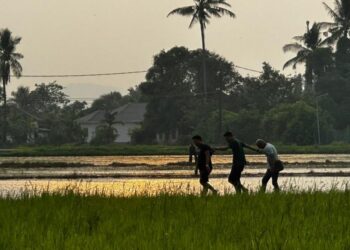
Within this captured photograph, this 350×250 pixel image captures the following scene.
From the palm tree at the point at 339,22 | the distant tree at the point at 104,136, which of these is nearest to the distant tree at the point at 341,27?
the palm tree at the point at 339,22

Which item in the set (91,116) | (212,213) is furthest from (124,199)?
(91,116)

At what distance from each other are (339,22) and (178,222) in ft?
209

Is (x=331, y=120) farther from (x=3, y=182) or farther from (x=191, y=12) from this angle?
(x=3, y=182)

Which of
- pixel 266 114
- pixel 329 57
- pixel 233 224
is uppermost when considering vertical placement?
pixel 329 57

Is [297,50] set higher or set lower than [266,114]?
higher

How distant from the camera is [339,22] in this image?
6875 centimetres

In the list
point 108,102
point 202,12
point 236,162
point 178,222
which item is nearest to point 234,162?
point 236,162

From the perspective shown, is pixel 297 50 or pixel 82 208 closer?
pixel 82 208

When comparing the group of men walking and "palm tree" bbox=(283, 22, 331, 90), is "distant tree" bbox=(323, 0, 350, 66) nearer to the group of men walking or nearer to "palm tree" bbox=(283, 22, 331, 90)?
"palm tree" bbox=(283, 22, 331, 90)

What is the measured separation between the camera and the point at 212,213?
31.8ft

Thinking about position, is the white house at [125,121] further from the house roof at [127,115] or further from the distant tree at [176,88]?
the distant tree at [176,88]

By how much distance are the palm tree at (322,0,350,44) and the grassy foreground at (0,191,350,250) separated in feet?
194

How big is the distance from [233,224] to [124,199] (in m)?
3.44

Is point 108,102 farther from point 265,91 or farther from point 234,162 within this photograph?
point 234,162
